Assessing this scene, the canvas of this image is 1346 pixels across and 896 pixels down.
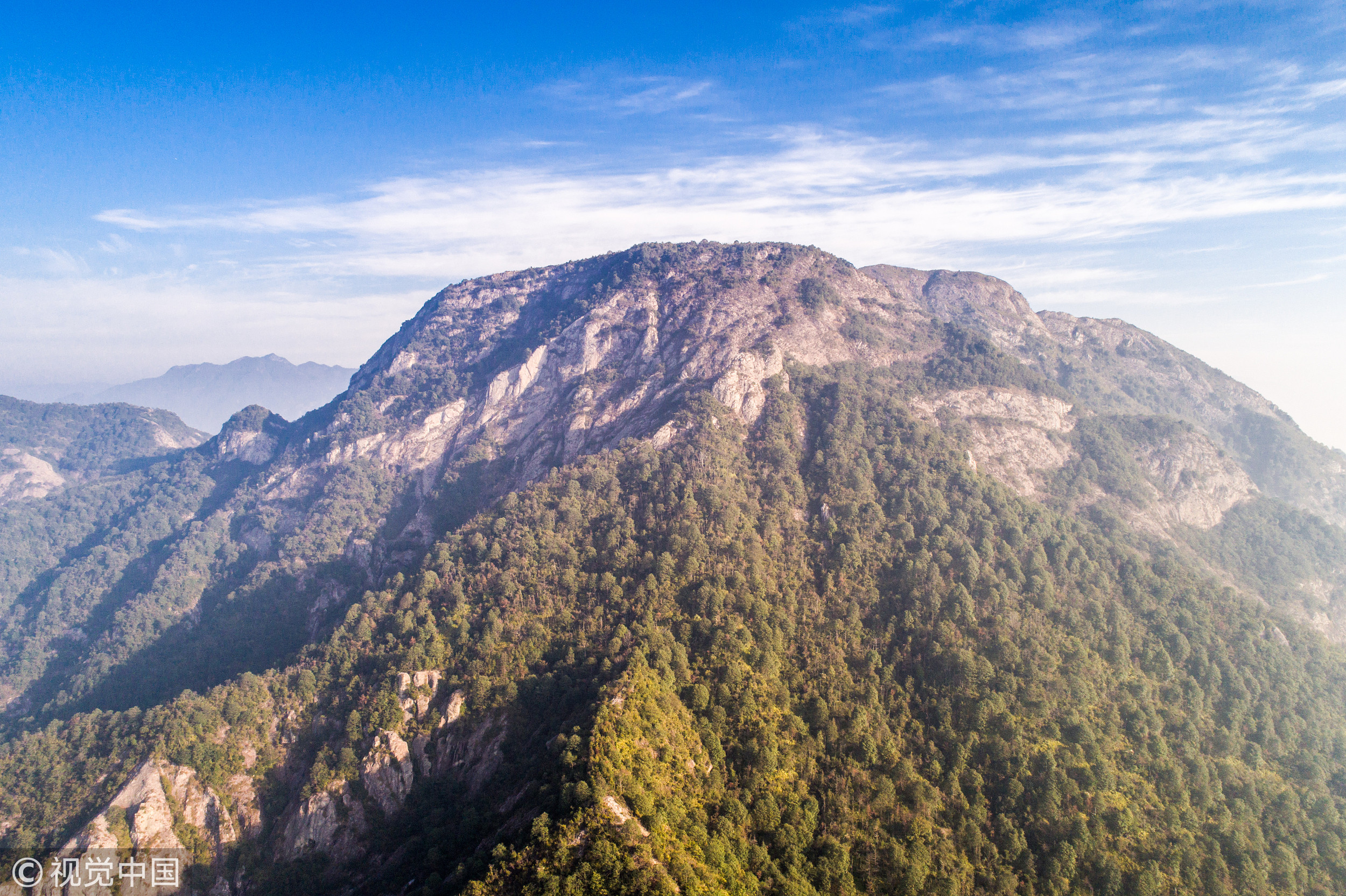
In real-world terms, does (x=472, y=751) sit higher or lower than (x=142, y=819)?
higher

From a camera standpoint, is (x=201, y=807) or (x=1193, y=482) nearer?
(x=201, y=807)

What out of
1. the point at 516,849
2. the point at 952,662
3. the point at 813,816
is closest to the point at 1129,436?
the point at 952,662

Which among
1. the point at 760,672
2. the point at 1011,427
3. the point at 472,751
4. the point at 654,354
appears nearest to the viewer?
the point at 472,751

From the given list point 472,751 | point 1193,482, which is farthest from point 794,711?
point 1193,482

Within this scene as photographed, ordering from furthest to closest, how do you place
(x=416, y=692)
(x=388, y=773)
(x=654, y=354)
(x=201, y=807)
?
1. (x=654, y=354)
2. (x=416, y=692)
3. (x=388, y=773)
4. (x=201, y=807)

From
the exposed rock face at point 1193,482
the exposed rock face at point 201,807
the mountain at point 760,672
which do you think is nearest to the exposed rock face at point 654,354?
the mountain at point 760,672

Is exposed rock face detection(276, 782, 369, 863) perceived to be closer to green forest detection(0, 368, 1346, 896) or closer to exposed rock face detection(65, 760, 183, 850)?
green forest detection(0, 368, 1346, 896)

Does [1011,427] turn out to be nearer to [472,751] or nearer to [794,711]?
[794,711]

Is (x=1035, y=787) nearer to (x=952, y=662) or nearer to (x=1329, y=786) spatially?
(x=952, y=662)
